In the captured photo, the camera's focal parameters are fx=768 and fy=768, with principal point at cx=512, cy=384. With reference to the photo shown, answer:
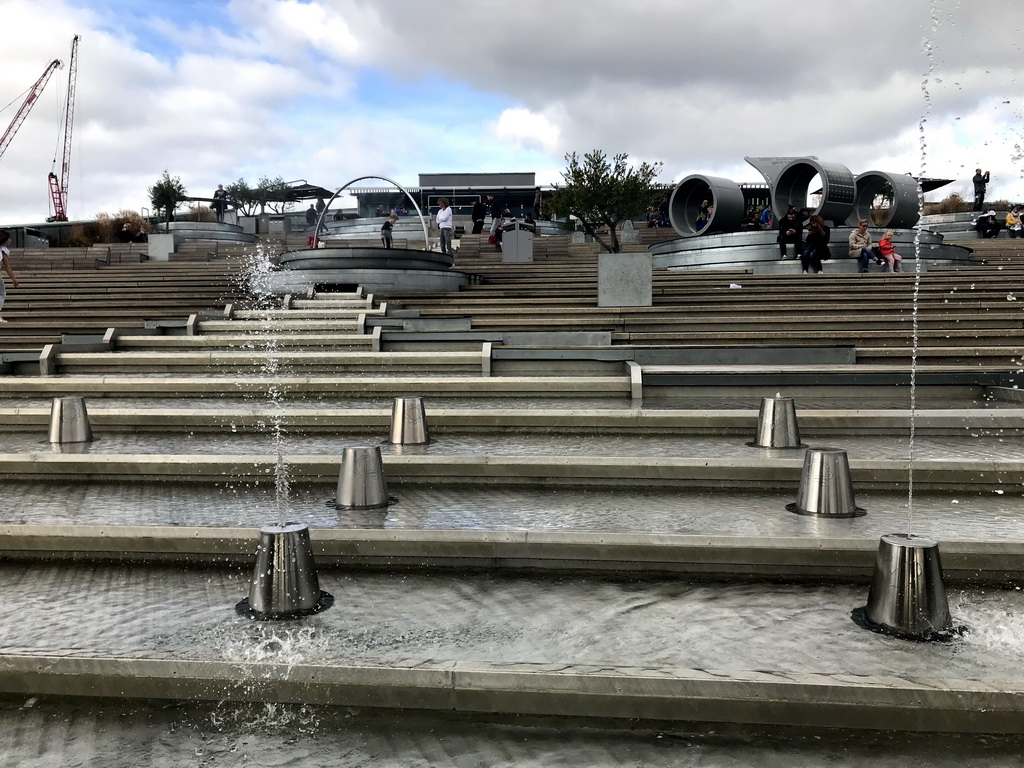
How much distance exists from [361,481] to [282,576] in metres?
1.40

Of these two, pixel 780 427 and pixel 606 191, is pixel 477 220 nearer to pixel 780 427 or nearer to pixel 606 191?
pixel 606 191

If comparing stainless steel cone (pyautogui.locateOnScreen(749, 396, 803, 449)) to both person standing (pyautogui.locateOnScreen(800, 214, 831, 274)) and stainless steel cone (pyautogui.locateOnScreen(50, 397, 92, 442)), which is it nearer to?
stainless steel cone (pyautogui.locateOnScreen(50, 397, 92, 442))

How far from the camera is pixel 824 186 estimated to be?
75.2 ft

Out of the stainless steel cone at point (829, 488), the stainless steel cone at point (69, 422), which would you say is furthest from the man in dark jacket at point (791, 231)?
the stainless steel cone at point (69, 422)

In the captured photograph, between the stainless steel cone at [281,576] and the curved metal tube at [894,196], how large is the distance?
80.5 feet

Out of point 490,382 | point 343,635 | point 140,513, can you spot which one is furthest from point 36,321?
point 343,635

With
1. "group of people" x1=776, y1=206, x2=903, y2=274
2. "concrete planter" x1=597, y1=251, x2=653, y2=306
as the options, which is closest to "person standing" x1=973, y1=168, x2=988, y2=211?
"group of people" x1=776, y1=206, x2=903, y2=274

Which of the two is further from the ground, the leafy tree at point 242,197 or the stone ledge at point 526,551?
the leafy tree at point 242,197

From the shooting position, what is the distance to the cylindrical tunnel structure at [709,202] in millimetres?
24969

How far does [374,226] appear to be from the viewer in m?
39.0

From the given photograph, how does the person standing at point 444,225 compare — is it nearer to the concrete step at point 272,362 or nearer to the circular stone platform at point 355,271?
the circular stone platform at point 355,271

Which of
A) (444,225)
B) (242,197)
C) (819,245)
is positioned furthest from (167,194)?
(819,245)

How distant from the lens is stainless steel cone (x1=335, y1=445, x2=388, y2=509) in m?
5.22

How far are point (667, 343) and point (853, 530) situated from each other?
6585mm
